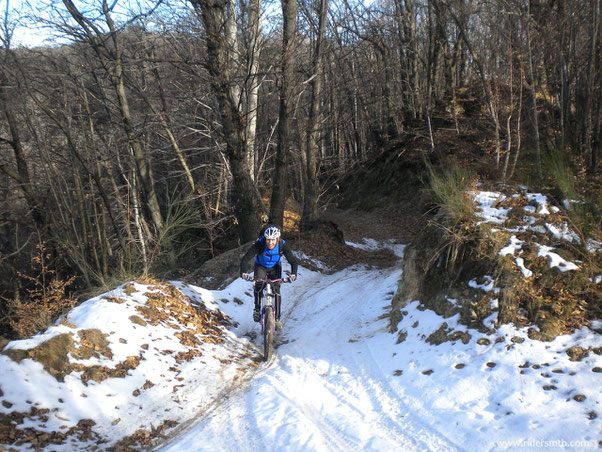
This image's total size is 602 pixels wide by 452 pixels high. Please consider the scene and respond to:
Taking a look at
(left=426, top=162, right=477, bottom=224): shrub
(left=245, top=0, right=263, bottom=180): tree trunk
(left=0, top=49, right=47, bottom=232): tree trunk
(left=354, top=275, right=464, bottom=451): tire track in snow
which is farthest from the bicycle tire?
(left=0, top=49, right=47, bottom=232): tree trunk

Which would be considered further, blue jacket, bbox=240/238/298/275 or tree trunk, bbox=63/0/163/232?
tree trunk, bbox=63/0/163/232

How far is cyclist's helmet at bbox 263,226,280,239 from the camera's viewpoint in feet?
22.2

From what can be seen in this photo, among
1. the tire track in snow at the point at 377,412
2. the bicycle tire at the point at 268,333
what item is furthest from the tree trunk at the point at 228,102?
the tire track in snow at the point at 377,412

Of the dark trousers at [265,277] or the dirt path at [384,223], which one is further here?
the dirt path at [384,223]

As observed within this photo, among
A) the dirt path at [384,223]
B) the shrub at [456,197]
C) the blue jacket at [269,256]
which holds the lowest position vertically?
the dirt path at [384,223]

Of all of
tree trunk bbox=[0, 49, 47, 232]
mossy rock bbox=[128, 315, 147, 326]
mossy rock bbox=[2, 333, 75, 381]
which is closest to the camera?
mossy rock bbox=[2, 333, 75, 381]

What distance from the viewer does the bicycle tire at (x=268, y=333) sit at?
6227mm

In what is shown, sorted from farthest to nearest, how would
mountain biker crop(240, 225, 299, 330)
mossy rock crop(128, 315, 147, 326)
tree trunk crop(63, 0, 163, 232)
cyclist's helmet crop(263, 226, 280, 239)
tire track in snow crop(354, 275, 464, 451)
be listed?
tree trunk crop(63, 0, 163, 232) < mountain biker crop(240, 225, 299, 330) < cyclist's helmet crop(263, 226, 280, 239) < mossy rock crop(128, 315, 147, 326) < tire track in snow crop(354, 275, 464, 451)

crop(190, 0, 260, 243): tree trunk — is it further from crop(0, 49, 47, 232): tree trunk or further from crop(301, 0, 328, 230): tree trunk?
crop(0, 49, 47, 232): tree trunk

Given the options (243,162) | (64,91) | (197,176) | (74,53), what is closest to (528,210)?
(243,162)

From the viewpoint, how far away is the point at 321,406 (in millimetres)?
4684

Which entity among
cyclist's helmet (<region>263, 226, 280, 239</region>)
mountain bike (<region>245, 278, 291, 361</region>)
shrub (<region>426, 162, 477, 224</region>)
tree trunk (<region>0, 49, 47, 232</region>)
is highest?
tree trunk (<region>0, 49, 47, 232</region>)

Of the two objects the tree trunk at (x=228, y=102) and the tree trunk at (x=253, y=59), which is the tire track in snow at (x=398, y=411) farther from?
the tree trunk at (x=253, y=59)

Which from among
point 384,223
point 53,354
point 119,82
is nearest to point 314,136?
point 119,82
